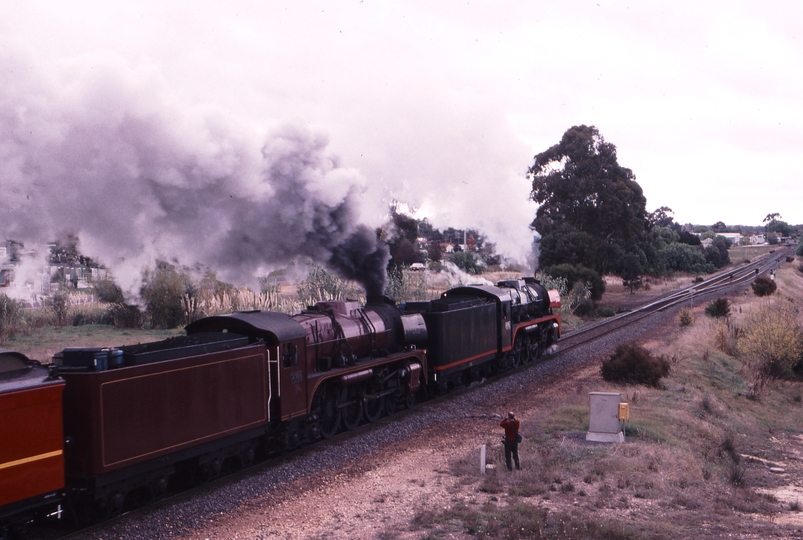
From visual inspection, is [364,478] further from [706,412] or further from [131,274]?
[131,274]

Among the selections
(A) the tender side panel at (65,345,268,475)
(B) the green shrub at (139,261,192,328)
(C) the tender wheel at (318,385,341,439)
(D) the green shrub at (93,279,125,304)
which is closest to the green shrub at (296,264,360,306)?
(B) the green shrub at (139,261,192,328)

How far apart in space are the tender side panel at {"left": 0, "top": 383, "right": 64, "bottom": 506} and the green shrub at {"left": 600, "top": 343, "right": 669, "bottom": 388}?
56.4 feet

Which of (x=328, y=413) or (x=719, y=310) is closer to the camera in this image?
(x=328, y=413)

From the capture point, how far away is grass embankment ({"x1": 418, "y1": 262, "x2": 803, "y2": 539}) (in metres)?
9.61

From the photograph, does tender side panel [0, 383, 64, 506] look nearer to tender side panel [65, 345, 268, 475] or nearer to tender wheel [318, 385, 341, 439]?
tender side panel [65, 345, 268, 475]

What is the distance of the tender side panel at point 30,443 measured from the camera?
774cm

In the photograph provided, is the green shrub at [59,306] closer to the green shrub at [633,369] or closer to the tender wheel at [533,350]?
the tender wheel at [533,350]

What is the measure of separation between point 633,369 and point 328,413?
11.5m

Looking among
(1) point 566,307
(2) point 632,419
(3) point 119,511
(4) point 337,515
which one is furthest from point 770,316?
(3) point 119,511

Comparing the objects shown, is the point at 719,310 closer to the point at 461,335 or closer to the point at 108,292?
the point at 461,335

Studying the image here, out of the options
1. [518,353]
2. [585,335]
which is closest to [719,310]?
[585,335]

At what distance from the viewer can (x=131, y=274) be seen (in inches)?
1188

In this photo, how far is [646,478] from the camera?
11.7 metres

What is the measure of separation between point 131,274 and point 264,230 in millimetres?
15613
